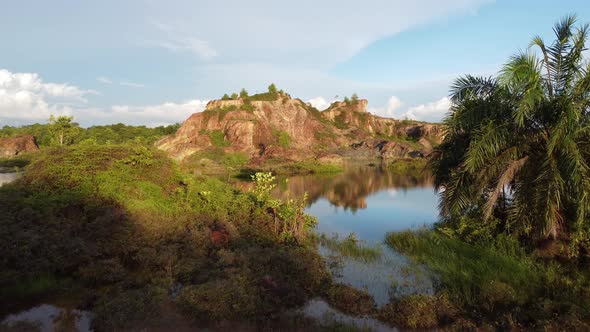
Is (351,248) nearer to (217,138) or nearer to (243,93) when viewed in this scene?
(217,138)

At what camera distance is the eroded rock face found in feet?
145

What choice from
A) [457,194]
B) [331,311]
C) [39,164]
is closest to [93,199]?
[39,164]

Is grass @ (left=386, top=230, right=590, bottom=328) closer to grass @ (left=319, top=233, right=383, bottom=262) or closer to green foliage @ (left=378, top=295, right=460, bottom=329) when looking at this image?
green foliage @ (left=378, top=295, right=460, bottom=329)

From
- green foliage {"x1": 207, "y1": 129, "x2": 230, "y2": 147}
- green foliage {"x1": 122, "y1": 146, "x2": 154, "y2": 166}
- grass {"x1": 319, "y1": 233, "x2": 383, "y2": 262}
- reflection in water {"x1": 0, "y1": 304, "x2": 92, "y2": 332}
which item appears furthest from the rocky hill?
reflection in water {"x1": 0, "y1": 304, "x2": 92, "y2": 332}

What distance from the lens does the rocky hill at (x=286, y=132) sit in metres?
53.8

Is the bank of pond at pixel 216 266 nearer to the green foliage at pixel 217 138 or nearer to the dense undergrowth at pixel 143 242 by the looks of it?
the dense undergrowth at pixel 143 242

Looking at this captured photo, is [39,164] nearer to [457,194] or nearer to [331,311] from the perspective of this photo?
[331,311]

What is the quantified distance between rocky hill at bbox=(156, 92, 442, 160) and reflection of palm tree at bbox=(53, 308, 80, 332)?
130ft

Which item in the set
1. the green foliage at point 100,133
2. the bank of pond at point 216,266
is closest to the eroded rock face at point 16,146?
the green foliage at point 100,133

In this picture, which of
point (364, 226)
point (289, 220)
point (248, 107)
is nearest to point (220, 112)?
point (248, 107)

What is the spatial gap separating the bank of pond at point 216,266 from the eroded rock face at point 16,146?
138 ft

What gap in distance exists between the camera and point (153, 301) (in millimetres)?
6457

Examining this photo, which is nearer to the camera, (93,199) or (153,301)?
(153,301)

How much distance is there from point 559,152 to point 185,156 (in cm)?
4585
